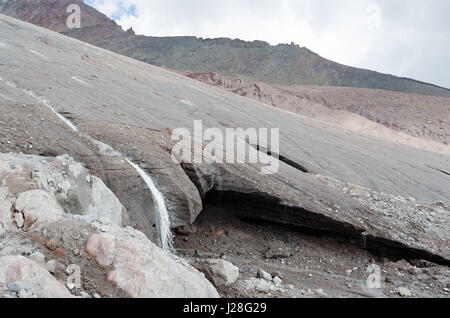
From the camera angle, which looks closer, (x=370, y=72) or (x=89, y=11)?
(x=370, y=72)

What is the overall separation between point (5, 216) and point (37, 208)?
339 millimetres

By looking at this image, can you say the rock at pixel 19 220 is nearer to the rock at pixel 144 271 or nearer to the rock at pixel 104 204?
the rock at pixel 144 271

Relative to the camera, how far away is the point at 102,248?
3.91m

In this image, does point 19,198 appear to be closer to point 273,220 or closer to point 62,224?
point 62,224

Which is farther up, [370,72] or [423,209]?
[370,72]

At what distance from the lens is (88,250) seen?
390 cm

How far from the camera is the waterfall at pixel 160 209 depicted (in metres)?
7.21

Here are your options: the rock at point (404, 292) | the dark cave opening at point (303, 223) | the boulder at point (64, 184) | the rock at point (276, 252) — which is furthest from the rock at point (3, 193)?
the rock at point (404, 292)

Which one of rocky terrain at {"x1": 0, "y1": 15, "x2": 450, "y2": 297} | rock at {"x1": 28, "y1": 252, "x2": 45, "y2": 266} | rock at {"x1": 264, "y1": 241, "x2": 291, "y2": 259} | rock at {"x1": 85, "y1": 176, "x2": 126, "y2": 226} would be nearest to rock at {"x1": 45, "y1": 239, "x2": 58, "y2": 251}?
rocky terrain at {"x1": 0, "y1": 15, "x2": 450, "y2": 297}

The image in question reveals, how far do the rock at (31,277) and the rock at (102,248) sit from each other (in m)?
0.51

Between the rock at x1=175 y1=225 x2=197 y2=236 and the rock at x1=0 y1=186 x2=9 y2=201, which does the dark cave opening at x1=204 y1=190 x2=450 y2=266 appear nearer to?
the rock at x1=175 y1=225 x2=197 y2=236
